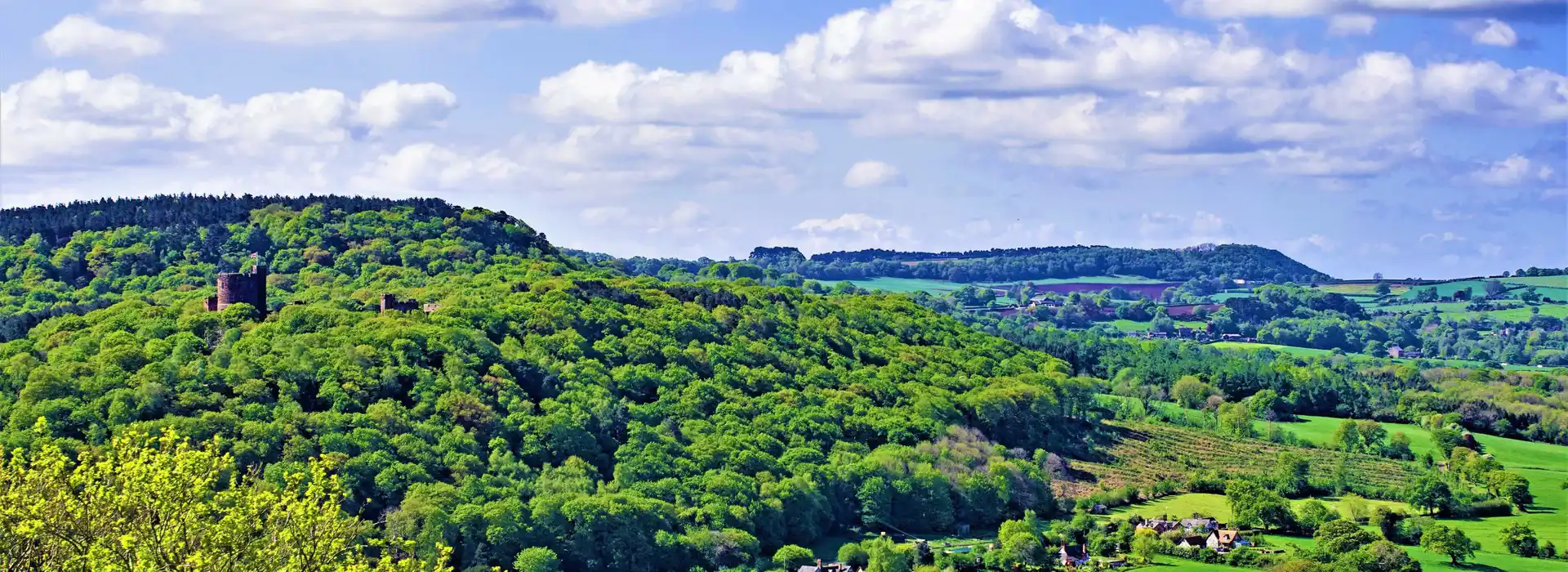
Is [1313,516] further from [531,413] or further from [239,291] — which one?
[239,291]

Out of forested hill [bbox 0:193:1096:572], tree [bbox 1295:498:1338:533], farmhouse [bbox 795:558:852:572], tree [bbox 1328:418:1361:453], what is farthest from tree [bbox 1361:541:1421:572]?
tree [bbox 1328:418:1361:453]

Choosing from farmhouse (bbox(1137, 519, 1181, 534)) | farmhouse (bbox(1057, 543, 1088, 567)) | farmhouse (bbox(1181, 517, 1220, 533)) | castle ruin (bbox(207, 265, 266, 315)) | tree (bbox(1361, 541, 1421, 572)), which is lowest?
farmhouse (bbox(1057, 543, 1088, 567))

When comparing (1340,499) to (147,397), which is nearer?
(147,397)

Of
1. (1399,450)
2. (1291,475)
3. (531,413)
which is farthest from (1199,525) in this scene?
(1399,450)

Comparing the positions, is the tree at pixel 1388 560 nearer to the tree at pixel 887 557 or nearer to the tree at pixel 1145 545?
the tree at pixel 1145 545

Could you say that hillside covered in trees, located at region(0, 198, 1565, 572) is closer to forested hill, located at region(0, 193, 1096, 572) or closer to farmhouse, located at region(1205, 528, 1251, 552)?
forested hill, located at region(0, 193, 1096, 572)

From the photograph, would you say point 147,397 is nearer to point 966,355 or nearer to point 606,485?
point 606,485

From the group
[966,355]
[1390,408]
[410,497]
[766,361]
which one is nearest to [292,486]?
[410,497]
